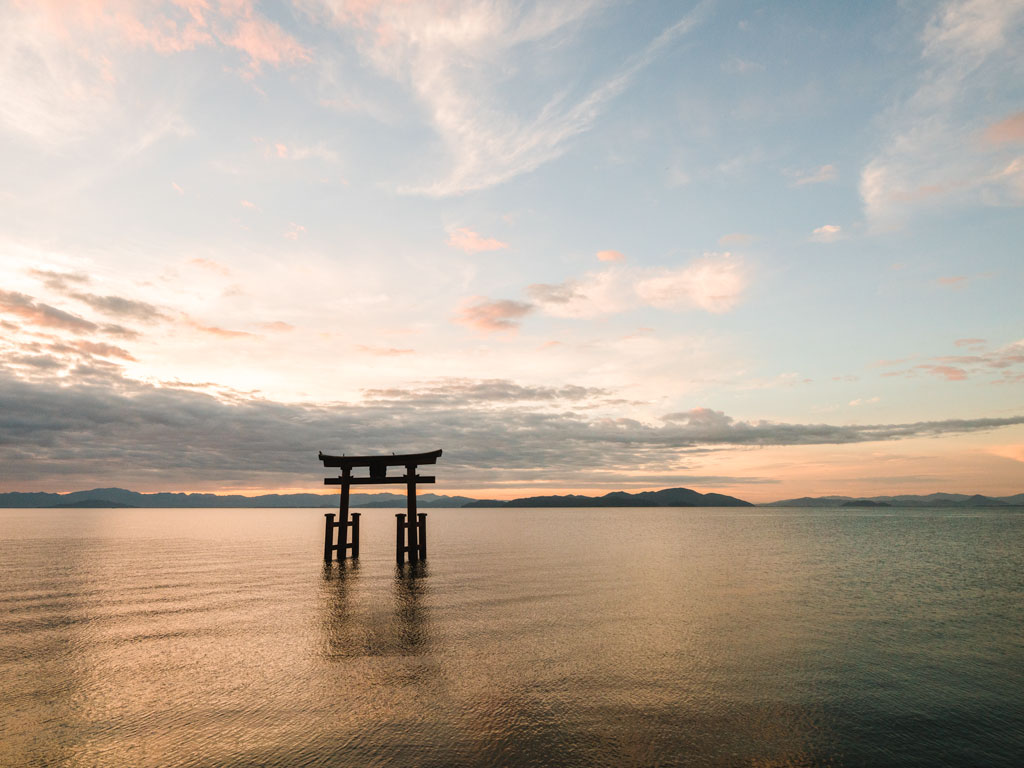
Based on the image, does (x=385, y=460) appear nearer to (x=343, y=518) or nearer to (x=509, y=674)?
(x=343, y=518)

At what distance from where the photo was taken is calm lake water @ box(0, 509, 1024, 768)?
8016mm

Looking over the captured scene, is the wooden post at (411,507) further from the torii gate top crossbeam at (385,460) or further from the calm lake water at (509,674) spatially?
the calm lake water at (509,674)

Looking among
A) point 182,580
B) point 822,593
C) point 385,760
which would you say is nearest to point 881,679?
point 385,760

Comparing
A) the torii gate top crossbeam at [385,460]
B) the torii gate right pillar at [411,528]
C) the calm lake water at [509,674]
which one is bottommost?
the calm lake water at [509,674]

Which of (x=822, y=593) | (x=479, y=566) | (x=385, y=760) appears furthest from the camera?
(x=479, y=566)

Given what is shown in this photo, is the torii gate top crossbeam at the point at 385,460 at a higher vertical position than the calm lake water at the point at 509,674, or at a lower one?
higher

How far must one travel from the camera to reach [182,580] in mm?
26938

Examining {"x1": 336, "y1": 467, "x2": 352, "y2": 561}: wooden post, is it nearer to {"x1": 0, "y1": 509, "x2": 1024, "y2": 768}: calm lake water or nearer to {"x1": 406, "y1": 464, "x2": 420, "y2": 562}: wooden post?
{"x1": 406, "y1": 464, "x2": 420, "y2": 562}: wooden post

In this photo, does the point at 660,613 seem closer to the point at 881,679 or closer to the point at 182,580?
the point at 881,679

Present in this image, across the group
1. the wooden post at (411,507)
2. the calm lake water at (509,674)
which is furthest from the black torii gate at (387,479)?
the calm lake water at (509,674)

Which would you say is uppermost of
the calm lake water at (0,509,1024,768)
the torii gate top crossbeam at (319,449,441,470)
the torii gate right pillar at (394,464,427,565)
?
the torii gate top crossbeam at (319,449,441,470)

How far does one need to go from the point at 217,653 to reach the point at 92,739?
5.18 meters

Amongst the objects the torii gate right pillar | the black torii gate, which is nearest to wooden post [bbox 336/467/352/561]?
the black torii gate

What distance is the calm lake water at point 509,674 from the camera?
26.3 feet
